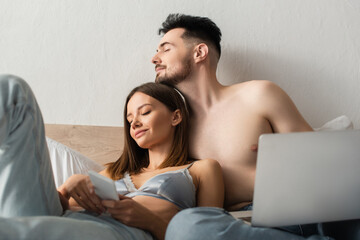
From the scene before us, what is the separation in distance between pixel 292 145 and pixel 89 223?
0.45 m

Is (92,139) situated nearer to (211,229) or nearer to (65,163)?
(65,163)

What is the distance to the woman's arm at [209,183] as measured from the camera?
4.27 feet

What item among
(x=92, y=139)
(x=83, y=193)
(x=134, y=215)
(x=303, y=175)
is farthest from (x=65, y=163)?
(x=303, y=175)

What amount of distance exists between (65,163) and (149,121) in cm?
37

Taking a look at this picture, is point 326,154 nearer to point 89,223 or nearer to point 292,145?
point 292,145

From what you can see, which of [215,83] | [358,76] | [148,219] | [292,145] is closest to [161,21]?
[215,83]

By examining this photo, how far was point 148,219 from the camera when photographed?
3.47 ft

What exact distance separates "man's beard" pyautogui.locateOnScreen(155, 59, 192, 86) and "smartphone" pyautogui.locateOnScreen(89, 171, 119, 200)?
2.42 feet

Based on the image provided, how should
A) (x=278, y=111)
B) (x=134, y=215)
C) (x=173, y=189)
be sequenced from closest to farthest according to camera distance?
(x=134, y=215), (x=173, y=189), (x=278, y=111)

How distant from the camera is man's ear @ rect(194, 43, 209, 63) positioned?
1668mm

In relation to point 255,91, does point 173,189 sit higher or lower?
lower

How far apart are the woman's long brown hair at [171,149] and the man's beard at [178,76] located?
0.15 feet

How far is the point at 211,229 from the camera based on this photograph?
0.84 m

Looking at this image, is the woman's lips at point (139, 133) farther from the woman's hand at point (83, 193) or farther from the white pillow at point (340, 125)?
the white pillow at point (340, 125)
